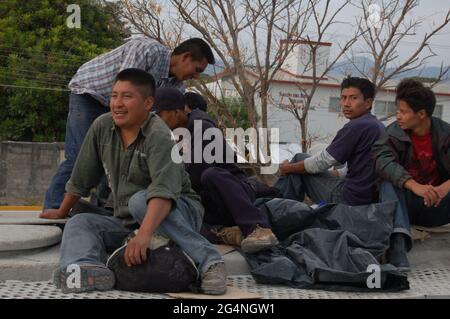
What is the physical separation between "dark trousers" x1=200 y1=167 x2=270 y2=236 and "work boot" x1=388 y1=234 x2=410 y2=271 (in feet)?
2.30

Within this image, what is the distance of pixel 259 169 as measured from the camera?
23.2 ft

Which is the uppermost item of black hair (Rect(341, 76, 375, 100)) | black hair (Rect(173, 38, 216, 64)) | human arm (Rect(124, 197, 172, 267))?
black hair (Rect(173, 38, 216, 64))

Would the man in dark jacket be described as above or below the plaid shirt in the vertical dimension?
below

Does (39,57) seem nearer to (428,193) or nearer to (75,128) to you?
(75,128)

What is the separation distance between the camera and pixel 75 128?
14.1ft

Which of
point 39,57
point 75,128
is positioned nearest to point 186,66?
point 75,128

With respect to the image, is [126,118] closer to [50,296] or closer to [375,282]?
[50,296]

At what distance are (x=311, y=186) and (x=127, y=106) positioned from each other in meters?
1.68

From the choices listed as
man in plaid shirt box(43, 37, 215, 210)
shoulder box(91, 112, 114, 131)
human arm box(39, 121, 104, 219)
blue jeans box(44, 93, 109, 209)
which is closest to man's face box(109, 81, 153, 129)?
shoulder box(91, 112, 114, 131)

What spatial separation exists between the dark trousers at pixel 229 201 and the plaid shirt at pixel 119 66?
3.28 ft

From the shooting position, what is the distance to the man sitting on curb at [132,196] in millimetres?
2885


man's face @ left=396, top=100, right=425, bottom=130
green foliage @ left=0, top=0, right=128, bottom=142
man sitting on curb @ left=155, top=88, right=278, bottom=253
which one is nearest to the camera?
man sitting on curb @ left=155, top=88, right=278, bottom=253

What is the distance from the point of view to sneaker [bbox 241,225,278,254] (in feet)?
10.9

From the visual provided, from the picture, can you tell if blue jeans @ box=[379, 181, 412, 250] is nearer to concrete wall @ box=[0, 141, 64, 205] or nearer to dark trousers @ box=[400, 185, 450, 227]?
dark trousers @ box=[400, 185, 450, 227]
